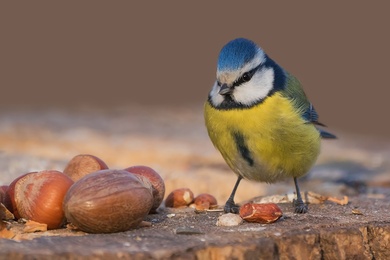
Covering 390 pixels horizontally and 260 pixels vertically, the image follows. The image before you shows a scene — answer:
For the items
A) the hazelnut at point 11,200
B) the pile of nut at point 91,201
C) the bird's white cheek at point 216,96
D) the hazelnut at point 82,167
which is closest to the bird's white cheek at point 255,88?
the bird's white cheek at point 216,96

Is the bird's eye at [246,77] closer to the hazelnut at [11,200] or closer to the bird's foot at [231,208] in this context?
the bird's foot at [231,208]

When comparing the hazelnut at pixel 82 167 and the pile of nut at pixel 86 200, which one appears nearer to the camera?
the pile of nut at pixel 86 200

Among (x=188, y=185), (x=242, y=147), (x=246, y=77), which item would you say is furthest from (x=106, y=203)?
(x=188, y=185)

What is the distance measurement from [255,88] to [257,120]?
0.18m

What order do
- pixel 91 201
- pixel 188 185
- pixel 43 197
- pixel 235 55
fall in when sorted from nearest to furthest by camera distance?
pixel 91 201
pixel 43 197
pixel 235 55
pixel 188 185

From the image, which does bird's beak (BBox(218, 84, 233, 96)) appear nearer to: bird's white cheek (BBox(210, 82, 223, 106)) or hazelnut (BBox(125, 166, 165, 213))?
bird's white cheek (BBox(210, 82, 223, 106))

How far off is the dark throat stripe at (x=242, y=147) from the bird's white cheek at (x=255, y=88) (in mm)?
170

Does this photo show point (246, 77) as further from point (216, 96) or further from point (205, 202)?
point (205, 202)

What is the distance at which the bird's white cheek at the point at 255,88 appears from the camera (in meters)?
3.85

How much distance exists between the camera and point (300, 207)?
379 cm

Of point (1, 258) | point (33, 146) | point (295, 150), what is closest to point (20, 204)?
point (1, 258)

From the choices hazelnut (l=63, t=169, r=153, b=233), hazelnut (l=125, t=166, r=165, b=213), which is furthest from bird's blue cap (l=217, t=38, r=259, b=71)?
hazelnut (l=63, t=169, r=153, b=233)

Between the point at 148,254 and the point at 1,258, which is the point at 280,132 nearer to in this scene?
the point at 148,254

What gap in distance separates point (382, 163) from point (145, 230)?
3207 mm
